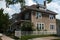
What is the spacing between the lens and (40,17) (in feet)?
161

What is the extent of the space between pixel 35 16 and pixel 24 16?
15.8 feet

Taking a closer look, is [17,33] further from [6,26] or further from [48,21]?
[48,21]

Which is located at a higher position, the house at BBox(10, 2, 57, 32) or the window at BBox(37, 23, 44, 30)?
the house at BBox(10, 2, 57, 32)

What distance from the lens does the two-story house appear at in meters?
47.6

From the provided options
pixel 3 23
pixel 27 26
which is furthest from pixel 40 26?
pixel 3 23

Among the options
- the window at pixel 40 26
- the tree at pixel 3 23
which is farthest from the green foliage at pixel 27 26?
the tree at pixel 3 23

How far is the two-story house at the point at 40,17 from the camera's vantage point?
47562 millimetres

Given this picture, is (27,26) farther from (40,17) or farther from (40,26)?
(40,17)

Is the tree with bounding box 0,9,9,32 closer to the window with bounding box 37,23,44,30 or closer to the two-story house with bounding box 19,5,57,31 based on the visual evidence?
the two-story house with bounding box 19,5,57,31

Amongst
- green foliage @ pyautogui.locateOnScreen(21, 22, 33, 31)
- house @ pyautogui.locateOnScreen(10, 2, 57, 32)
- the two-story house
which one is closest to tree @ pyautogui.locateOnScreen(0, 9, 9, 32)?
house @ pyautogui.locateOnScreen(10, 2, 57, 32)

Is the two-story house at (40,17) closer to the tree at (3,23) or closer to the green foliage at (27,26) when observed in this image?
the green foliage at (27,26)

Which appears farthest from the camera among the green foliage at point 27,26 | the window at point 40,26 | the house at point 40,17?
the house at point 40,17

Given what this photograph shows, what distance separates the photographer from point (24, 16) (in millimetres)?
51719

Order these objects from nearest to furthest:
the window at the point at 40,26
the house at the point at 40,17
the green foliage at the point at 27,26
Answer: the green foliage at the point at 27,26 < the window at the point at 40,26 < the house at the point at 40,17
